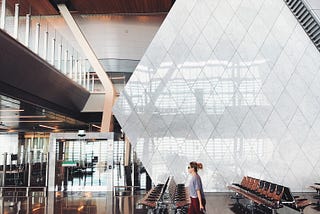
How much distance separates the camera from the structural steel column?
14.8 metres

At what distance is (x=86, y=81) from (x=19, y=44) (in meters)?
6.40

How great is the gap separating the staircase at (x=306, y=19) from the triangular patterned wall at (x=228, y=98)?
0.21 metres

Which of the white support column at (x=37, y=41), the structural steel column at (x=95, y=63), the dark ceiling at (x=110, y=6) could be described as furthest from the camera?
the structural steel column at (x=95, y=63)

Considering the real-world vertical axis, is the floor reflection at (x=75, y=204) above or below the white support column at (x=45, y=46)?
below

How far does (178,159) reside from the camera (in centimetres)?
1202

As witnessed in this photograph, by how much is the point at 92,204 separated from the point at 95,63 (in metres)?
7.30

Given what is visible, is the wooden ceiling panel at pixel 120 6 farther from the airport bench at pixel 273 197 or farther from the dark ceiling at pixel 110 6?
the airport bench at pixel 273 197

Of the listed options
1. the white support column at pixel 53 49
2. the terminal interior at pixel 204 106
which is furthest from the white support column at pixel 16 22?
the white support column at pixel 53 49

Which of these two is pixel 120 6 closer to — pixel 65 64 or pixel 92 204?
pixel 65 64

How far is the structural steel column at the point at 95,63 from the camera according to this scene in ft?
48.7

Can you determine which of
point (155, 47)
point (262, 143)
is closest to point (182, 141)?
point (262, 143)

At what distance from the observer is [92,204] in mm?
9742

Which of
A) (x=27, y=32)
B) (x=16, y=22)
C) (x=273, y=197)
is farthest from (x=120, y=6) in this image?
(x=273, y=197)

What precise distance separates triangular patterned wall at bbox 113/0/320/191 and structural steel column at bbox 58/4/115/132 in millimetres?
2489
